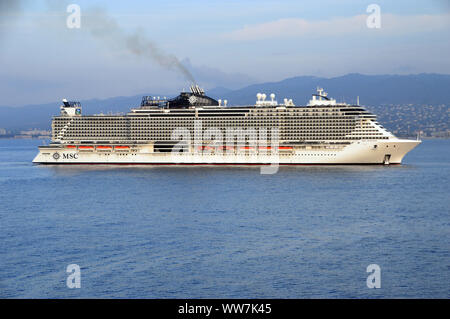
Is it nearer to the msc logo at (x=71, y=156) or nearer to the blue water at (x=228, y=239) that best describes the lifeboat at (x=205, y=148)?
the msc logo at (x=71, y=156)

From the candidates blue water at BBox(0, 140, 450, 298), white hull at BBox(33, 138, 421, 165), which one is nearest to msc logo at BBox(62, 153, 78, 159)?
white hull at BBox(33, 138, 421, 165)

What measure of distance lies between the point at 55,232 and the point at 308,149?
1771 inches

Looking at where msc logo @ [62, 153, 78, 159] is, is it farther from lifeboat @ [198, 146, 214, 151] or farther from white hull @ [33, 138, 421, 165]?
lifeboat @ [198, 146, 214, 151]

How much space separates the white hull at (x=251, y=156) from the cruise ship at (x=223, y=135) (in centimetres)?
12

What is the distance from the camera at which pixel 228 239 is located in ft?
100

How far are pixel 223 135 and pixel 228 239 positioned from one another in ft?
162

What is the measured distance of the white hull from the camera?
70188 millimetres

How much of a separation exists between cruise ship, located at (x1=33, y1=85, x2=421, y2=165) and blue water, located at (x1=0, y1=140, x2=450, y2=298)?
1623cm

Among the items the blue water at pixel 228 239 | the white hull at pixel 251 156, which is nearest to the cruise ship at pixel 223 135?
the white hull at pixel 251 156

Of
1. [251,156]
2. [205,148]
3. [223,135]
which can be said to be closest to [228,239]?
[251,156]

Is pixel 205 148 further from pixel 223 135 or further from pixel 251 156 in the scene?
pixel 251 156

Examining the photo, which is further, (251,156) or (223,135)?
(223,135)
